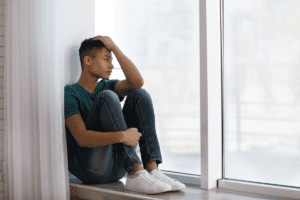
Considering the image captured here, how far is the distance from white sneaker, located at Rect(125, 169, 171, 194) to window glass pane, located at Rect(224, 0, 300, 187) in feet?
1.39

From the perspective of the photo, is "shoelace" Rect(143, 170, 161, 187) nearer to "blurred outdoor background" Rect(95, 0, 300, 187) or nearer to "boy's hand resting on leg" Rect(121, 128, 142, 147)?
"boy's hand resting on leg" Rect(121, 128, 142, 147)

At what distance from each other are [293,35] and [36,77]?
1255 mm

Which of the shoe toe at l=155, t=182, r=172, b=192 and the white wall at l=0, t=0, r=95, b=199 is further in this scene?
the white wall at l=0, t=0, r=95, b=199

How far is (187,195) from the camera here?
1505mm

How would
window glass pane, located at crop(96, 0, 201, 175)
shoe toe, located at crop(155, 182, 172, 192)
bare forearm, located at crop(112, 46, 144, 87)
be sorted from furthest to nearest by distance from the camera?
window glass pane, located at crop(96, 0, 201, 175) < bare forearm, located at crop(112, 46, 144, 87) < shoe toe, located at crop(155, 182, 172, 192)

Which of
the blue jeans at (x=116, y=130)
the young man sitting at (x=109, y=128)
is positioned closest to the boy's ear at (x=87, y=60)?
the young man sitting at (x=109, y=128)

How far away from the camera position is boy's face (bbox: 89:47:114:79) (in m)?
1.75

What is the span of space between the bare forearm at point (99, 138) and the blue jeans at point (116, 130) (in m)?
0.03

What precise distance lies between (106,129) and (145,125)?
0.19m

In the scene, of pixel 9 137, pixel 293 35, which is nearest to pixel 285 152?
pixel 293 35

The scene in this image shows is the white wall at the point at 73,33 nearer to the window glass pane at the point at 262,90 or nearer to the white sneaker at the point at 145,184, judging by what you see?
the white sneaker at the point at 145,184

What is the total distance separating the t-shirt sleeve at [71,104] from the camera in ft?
5.41

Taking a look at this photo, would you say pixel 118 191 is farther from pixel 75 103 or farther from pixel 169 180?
pixel 75 103

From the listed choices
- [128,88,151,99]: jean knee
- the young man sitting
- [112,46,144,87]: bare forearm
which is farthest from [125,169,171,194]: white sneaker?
[112,46,144,87]: bare forearm
